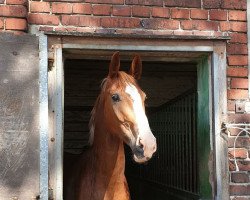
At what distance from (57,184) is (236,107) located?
165 centimetres

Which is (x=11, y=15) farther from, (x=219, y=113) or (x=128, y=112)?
(x=219, y=113)

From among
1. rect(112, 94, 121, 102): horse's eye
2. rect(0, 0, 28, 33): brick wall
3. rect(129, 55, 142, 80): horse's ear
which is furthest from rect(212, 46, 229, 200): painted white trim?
rect(0, 0, 28, 33): brick wall

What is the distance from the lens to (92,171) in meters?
4.38

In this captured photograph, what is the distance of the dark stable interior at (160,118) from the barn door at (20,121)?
153cm

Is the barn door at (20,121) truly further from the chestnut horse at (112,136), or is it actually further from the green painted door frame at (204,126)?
the green painted door frame at (204,126)

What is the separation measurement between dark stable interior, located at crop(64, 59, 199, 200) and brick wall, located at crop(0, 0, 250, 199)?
3.25 ft

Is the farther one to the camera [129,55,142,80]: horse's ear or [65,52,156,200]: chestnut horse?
[129,55,142,80]: horse's ear

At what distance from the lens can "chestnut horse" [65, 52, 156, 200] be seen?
3713mm

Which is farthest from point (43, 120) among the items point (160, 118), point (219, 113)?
point (160, 118)

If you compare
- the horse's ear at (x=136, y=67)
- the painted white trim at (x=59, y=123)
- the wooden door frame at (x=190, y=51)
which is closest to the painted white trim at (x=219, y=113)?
the wooden door frame at (x=190, y=51)

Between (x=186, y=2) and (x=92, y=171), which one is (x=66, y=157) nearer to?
(x=92, y=171)

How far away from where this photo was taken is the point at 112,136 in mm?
4188

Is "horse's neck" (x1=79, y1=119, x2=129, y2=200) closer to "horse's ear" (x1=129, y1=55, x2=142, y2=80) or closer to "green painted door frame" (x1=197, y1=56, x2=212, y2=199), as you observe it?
"horse's ear" (x1=129, y1=55, x2=142, y2=80)

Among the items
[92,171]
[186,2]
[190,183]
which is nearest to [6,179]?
[92,171]
